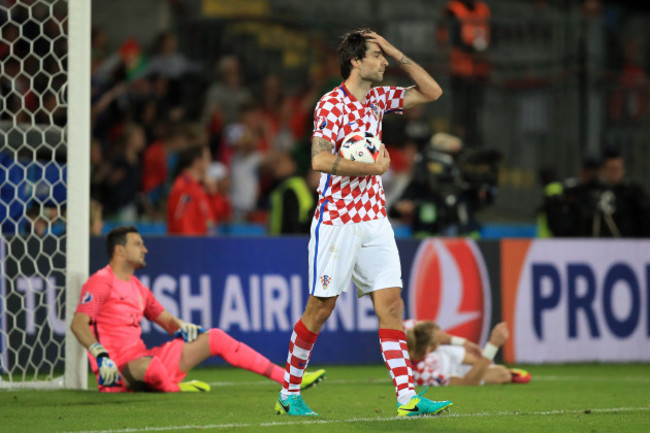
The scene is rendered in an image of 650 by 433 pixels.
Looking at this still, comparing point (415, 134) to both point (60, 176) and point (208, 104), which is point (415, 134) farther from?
point (60, 176)

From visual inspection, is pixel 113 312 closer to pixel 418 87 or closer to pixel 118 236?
pixel 118 236

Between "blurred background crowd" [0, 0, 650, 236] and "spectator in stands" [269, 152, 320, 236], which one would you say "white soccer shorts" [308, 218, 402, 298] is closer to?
"spectator in stands" [269, 152, 320, 236]

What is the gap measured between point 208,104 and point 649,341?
23.7 ft

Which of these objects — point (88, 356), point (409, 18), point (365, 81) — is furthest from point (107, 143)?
point (365, 81)

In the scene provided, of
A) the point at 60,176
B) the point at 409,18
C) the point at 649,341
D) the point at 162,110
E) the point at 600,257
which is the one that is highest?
the point at 409,18

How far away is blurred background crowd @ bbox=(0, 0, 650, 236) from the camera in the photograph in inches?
578

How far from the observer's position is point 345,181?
21.4ft

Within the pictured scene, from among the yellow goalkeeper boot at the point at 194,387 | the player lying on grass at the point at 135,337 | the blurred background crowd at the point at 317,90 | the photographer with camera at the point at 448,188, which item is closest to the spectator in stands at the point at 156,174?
the blurred background crowd at the point at 317,90

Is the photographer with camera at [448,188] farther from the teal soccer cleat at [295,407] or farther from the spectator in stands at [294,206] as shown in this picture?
the teal soccer cleat at [295,407]

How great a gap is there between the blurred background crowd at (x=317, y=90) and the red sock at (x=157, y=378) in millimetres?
5234

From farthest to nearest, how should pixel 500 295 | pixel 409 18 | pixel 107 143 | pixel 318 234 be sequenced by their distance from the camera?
1. pixel 409 18
2. pixel 107 143
3. pixel 500 295
4. pixel 318 234

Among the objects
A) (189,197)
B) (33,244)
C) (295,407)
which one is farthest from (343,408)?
(189,197)

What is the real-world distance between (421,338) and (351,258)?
8.39 feet

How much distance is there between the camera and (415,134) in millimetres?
15320
